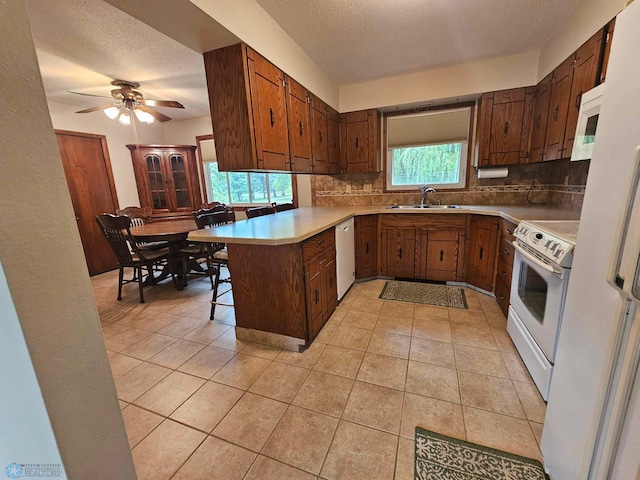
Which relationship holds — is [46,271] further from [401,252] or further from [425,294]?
[401,252]

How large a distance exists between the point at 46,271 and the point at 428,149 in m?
3.78

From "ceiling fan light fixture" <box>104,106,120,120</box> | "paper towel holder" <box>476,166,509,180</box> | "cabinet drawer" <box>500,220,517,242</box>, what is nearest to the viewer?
"cabinet drawer" <box>500,220,517,242</box>

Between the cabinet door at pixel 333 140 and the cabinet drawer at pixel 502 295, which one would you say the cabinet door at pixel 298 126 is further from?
the cabinet drawer at pixel 502 295

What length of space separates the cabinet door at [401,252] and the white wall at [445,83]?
5.32 ft

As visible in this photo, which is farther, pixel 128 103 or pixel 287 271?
pixel 128 103

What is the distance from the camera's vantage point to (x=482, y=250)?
9.11 feet

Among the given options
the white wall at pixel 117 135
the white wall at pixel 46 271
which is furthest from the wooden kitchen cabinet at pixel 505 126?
the white wall at pixel 117 135

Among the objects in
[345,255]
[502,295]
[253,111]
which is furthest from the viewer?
[345,255]

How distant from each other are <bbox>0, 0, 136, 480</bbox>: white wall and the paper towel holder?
3.62 meters

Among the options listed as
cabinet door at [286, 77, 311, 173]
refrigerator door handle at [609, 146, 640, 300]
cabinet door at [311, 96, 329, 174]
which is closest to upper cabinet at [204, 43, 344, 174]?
cabinet door at [286, 77, 311, 173]

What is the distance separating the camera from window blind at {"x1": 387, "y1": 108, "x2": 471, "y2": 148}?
3297 millimetres

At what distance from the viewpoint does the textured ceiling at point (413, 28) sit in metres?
1.99

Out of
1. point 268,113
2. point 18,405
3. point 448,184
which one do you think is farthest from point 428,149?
point 18,405

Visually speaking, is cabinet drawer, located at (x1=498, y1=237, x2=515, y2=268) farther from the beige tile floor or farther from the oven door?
the beige tile floor
